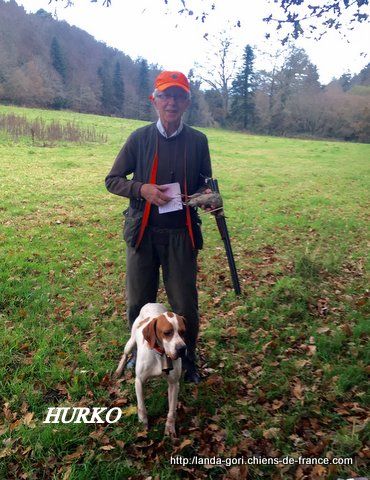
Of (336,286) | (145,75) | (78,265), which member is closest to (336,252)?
(336,286)

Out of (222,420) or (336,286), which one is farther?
(336,286)

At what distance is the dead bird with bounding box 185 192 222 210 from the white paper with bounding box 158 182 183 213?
10 cm

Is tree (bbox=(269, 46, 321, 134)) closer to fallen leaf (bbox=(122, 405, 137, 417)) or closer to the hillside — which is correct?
the hillside

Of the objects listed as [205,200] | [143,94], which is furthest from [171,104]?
[143,94]

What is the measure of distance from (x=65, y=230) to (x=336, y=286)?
Answer: 6.14 meters

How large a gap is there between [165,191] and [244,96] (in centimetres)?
5620

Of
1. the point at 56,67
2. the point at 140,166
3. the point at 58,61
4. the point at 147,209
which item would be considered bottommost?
the point at 147,209

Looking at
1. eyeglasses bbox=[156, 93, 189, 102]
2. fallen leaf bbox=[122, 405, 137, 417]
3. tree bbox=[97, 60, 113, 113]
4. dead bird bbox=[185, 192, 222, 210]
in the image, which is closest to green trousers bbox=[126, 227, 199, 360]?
dead bird bbox=[185, 192, 222, 210]

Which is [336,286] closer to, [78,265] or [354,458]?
[354,458]

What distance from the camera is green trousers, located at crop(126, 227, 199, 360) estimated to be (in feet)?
12.1

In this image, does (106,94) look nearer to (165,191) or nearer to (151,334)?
(165,191)

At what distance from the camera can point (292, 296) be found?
578 cm

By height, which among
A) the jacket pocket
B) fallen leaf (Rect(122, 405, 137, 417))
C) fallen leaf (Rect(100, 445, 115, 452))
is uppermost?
the jacket pocket

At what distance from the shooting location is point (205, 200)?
3588 mm
